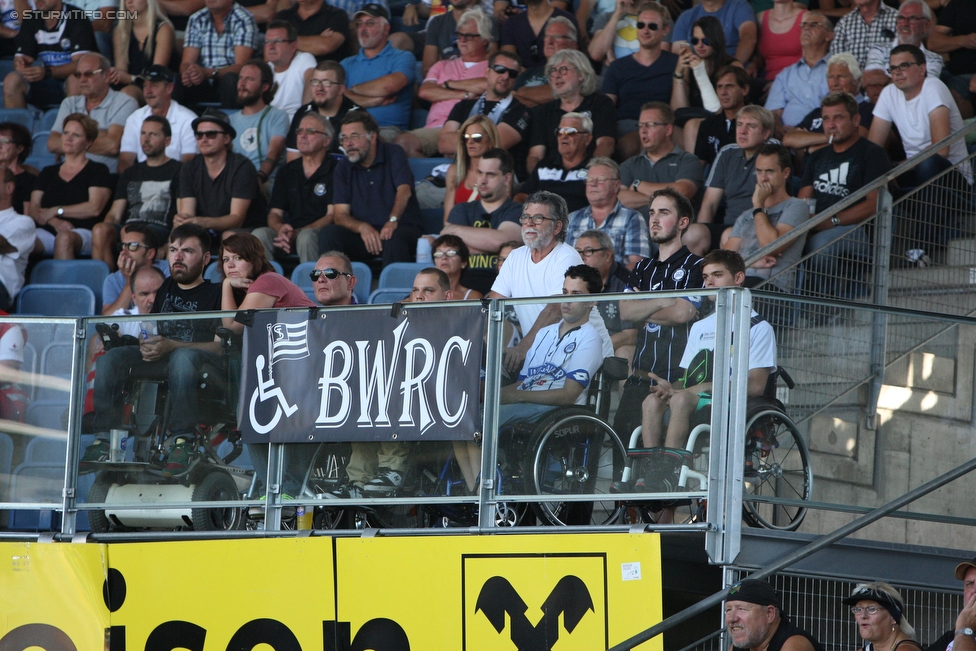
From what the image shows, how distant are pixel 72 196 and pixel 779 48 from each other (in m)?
5.73

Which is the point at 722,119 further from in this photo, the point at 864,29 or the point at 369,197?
the point at 369,197

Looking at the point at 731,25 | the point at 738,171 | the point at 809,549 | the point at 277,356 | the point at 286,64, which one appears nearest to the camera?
the point at 809,549

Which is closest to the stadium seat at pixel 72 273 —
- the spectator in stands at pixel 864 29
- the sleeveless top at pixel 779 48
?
the sleeveless top at pixel 779 48

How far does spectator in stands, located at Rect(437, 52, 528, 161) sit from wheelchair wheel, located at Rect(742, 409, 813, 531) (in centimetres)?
435

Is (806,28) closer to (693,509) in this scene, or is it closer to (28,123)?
(693,509)

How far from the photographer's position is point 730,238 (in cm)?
793

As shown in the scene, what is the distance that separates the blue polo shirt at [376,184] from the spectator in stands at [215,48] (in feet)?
8.00

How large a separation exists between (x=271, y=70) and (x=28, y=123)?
8.36 ft

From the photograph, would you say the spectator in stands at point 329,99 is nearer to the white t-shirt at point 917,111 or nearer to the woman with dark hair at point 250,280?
the woman with dark hair at point 250,280

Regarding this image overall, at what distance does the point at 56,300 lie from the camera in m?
9.47

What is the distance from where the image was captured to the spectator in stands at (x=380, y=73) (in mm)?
10781

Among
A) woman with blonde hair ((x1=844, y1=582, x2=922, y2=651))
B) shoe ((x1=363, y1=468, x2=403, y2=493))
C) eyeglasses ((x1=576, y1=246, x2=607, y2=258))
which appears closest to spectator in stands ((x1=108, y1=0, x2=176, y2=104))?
eyeglasses ((x1=576, y1=246, x2=607, y2=258))

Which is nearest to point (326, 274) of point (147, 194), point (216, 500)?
point (216, 500)

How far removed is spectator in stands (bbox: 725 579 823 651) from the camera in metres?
5.17
